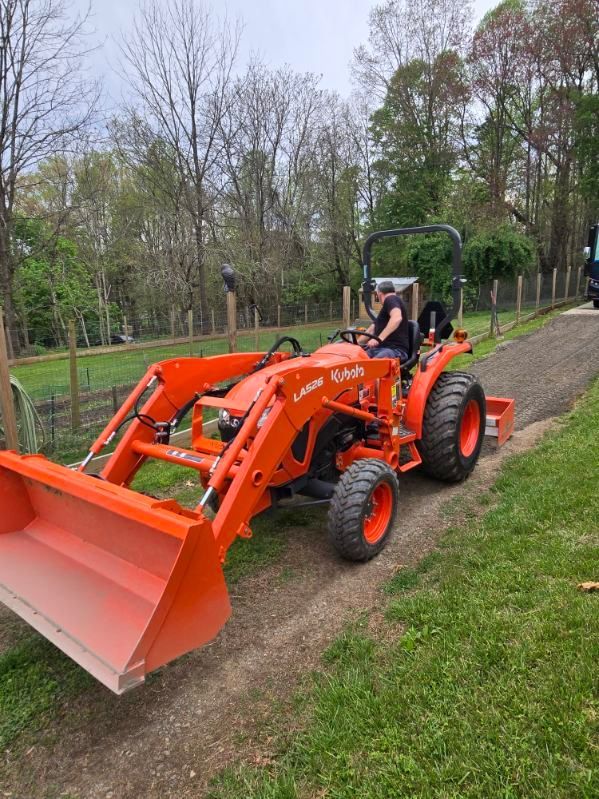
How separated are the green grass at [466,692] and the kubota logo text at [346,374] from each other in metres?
1.34

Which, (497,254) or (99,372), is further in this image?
(497,254)

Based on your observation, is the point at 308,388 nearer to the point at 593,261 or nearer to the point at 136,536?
the point at 136,536

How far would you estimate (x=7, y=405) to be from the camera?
5.13m

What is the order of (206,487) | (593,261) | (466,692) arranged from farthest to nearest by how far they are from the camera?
1. (593,261)
2. (206,487)
3. (466,692)

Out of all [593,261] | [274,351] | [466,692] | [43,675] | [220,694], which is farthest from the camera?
[593,261]

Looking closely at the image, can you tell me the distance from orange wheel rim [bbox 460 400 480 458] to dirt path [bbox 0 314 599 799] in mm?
974

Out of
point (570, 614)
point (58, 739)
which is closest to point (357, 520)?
point (570, 614)

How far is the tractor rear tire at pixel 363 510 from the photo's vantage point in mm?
3400

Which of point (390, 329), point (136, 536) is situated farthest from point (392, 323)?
point (136, 536)

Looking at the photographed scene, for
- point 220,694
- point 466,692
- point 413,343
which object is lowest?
point 220,694

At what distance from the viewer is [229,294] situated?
7207 millimetres

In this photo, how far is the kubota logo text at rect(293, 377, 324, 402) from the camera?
10.5 ft

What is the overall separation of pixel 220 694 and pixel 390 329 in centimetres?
305

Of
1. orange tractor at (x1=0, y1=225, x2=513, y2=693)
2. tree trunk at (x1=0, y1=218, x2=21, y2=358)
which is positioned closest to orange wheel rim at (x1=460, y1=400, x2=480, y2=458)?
orange tractor at (x1=0, y1=225, x2=513, y2=693)
